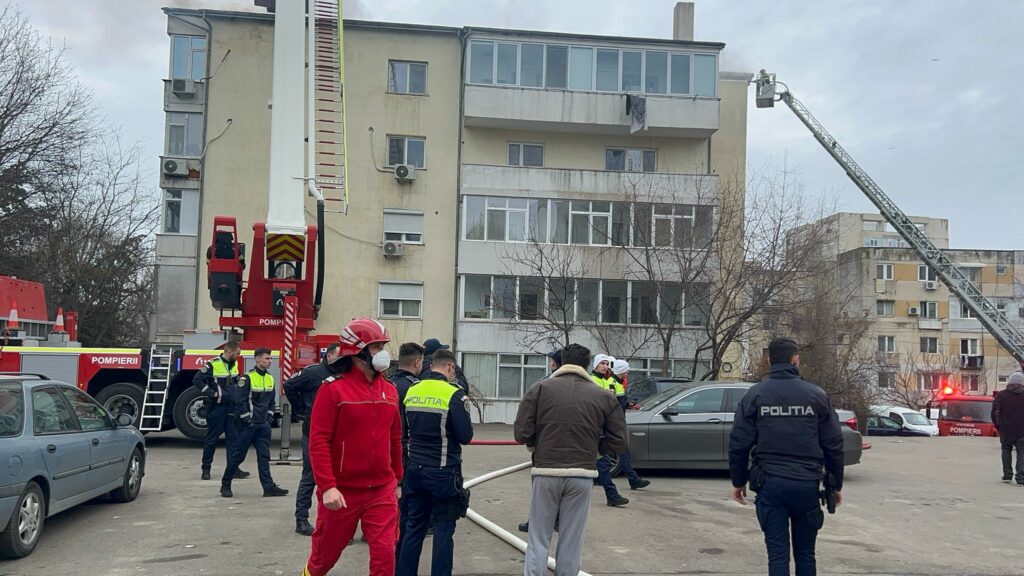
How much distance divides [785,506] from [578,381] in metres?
1.61

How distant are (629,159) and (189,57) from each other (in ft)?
52.0

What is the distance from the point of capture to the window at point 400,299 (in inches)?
1142

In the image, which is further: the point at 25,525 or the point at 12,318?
the point at 12,318

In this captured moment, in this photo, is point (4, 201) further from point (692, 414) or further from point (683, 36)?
point (683, 36)

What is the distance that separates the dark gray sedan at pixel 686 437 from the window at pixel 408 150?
61.7ft

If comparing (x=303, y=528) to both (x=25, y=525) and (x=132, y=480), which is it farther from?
(x=132, y=480)

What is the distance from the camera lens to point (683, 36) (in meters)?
34.0

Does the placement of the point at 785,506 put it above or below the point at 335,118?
below

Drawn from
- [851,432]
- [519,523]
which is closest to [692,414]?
[851,432]

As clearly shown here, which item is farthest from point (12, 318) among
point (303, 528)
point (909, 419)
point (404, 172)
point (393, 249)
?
point (909, 419)

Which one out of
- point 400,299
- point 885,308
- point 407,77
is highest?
point 407,77

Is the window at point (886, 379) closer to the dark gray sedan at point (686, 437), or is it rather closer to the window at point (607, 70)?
the window at point (607, 70)

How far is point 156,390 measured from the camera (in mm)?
15117

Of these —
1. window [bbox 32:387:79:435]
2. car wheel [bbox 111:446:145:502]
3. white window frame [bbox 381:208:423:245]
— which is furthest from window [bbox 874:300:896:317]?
window [bbox 32:387:79:435]
